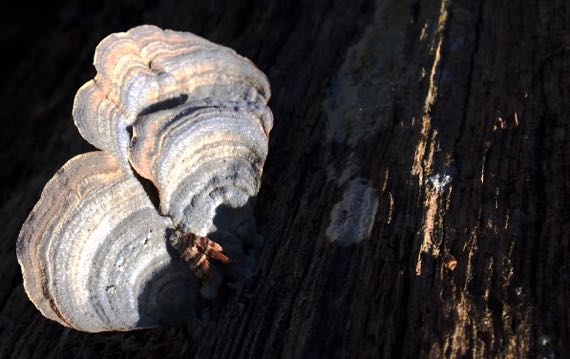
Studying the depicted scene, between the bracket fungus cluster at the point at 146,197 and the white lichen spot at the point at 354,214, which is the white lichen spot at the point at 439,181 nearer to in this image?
the white lichen spot at the point at 354,214

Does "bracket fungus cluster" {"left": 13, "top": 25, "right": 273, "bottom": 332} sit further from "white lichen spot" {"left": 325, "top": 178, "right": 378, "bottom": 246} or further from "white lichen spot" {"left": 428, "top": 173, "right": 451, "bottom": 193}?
"white lichen spot" {"left": 428, "top": 173, "right": 451, "bottom": 193}

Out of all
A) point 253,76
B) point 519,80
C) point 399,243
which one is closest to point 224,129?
point 253,76

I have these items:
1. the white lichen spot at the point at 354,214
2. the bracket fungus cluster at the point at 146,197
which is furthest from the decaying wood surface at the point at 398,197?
the bracket fungus cluster at the point at 146,197

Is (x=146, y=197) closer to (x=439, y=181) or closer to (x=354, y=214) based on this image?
(x=354, y=214)

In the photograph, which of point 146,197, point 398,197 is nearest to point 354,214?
point 398,197

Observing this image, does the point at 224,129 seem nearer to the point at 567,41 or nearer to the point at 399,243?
the point at 399,243

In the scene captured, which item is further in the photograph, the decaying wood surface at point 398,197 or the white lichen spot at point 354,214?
the white lichen spot at point 354,214
